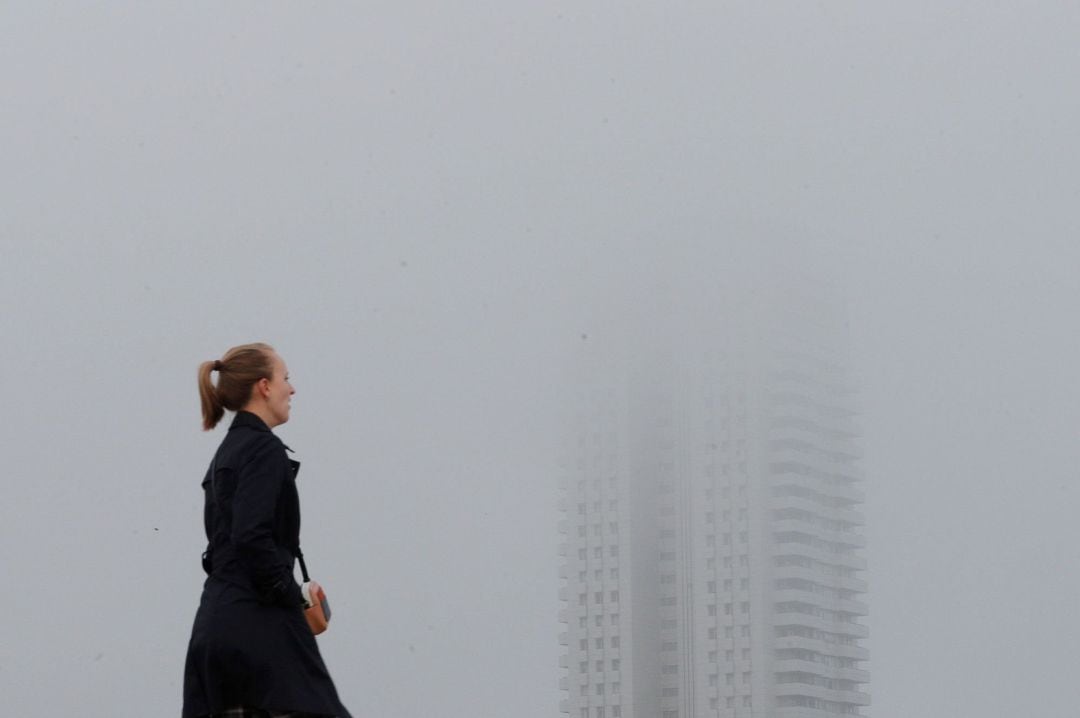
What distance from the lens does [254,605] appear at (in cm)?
337

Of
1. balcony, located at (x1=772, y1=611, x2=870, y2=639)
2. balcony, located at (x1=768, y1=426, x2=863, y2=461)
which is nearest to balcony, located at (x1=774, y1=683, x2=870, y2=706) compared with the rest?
balcony, located at (x1=772, y1=611, x2=870, y2=639)

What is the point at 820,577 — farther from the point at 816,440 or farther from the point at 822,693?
the point at 822,693

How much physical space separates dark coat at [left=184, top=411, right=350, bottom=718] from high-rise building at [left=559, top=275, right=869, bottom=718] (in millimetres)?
95894

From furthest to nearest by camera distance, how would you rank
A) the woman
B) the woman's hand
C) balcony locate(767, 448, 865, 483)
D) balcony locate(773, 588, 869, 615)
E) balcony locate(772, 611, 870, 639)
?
balcony locate(767, 448, 865, 483)
balcony locate(773, 588, 869, 615)
balcony locate(772, 611, 870, 639)
the woman's hand
the woman

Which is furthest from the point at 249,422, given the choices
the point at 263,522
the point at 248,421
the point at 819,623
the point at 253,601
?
A: the point at 819,623

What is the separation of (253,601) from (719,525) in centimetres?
10827

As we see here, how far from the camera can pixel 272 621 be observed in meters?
3.37

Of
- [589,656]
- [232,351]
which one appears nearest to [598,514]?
[589,656]

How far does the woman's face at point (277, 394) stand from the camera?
352cm

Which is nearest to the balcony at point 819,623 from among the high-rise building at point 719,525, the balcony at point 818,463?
the high-rise building at point 719,525

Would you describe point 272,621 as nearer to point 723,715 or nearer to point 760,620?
point 723,715

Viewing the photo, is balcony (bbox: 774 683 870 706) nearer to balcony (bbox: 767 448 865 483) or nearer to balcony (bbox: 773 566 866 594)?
balcony (bbox: 773 566 866 594)

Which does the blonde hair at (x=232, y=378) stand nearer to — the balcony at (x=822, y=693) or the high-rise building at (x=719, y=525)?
the high-rise building at (x=719, y=525)

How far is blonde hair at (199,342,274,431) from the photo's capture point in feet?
11.5
